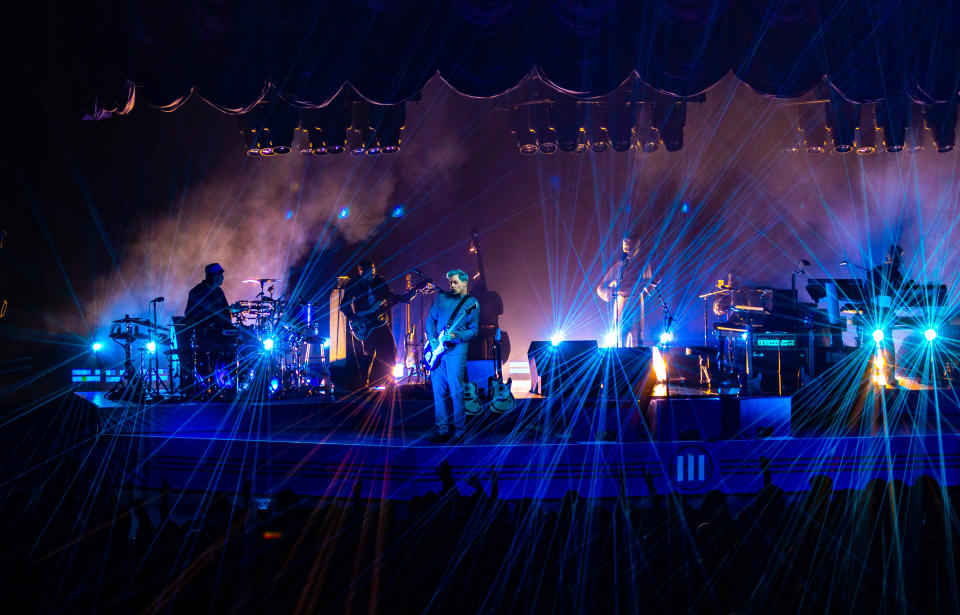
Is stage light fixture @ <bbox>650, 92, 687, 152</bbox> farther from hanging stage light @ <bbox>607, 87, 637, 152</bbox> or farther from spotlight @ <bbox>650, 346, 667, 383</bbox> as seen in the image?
spotlight @ <bbox>650, 346, 667, 383</bbox>

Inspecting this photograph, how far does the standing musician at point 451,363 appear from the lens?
20.7 ft

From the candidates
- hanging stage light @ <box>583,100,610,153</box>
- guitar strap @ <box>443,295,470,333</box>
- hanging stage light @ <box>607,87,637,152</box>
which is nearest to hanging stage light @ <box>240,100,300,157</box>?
guitar strap @ <box>443,295,470,333</box>

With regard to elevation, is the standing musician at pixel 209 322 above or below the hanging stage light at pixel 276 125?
below

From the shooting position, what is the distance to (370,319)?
8.79 meters

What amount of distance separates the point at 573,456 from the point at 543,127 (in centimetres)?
554

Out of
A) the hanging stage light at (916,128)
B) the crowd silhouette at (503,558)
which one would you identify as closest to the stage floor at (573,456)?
the crowd silhouette at (503,558)

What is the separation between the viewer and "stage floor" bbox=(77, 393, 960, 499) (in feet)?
18.5

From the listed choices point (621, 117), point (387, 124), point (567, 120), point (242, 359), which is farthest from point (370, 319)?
point (621, 117)

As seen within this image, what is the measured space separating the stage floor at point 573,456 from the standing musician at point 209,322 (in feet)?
4.98

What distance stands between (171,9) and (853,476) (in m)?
7.73

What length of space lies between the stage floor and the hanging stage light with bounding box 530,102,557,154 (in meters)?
4.56

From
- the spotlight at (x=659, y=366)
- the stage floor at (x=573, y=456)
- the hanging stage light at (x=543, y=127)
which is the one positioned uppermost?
the hanging stage light at (x=543, y=127)

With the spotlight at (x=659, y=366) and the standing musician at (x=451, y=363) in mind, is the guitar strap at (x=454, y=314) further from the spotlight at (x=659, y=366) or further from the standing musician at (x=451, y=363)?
the spotlight at (x=659, y=366)

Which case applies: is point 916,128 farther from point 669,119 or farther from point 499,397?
point 499,397
